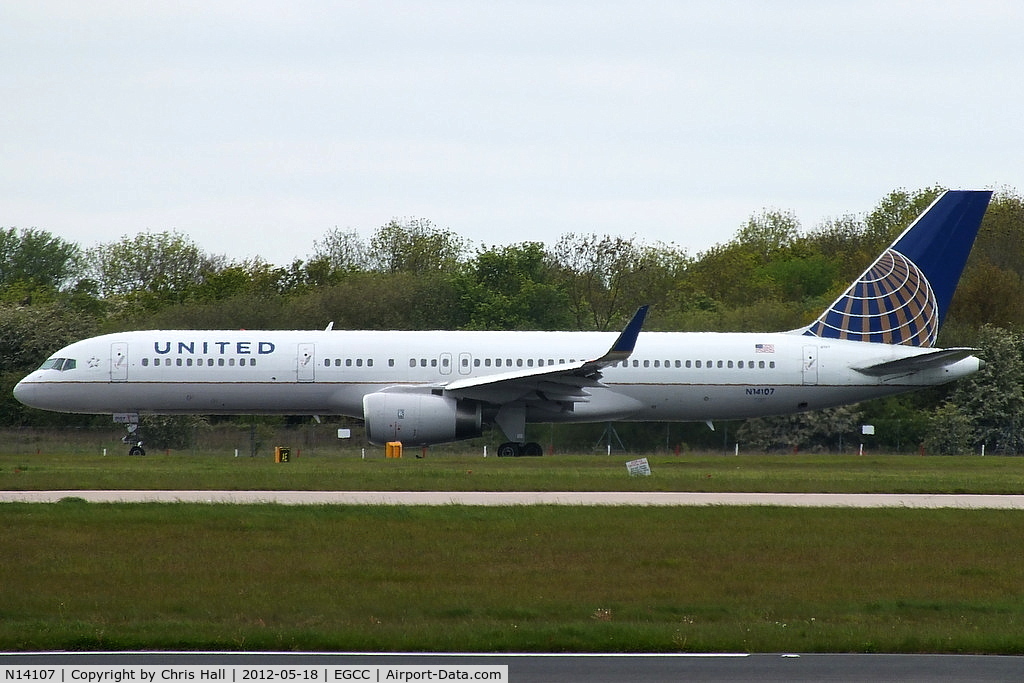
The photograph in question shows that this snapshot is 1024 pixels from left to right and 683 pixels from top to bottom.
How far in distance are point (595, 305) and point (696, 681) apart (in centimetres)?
7161

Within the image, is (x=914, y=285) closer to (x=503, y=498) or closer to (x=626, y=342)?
(x=626, y=342)

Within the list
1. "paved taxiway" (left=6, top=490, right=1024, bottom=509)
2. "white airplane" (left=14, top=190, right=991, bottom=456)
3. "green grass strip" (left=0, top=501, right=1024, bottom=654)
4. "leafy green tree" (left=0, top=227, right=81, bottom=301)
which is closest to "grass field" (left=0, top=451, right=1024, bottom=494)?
"paved taxiway" (left=6, top=490, right=1024, bottom=509)

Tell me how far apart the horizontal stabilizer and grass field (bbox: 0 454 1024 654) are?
57.5ft

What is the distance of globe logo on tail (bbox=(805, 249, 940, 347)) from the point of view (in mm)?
43000

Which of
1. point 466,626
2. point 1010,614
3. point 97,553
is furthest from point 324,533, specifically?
point 1010,614

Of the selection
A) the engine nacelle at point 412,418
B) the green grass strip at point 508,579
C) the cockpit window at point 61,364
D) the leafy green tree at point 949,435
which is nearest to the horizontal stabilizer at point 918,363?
the leafy green tree at point 949,435

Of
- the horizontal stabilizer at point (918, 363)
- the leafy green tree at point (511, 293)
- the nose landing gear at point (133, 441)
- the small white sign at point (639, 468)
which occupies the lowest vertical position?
the small white sign at point (639, 468)

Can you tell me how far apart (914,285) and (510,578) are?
29.8 metres

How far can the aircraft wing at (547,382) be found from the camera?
1484 inches

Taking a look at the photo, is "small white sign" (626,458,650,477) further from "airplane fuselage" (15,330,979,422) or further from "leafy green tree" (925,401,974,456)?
"leafy green tree" (925,401,974,456)

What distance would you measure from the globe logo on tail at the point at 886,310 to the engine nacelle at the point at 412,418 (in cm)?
1220

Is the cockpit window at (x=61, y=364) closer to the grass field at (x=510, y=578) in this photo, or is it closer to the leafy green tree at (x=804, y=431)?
the grass field at (x=510, y=578)

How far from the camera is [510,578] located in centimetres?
1650

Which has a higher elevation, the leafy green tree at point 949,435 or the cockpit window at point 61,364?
the cockpit window at point 61,364
